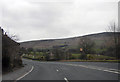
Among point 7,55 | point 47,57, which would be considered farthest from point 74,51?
point 7,55

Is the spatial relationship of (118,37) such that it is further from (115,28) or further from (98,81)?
(98,81)

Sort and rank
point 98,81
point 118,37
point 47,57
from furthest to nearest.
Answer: point 47,57
point 118,37
point 98,81

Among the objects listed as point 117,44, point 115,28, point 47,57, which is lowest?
point 47,57

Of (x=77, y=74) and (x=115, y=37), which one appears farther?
(x=115, y=37)

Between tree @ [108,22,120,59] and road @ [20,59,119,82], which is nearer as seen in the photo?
road @ [20,59,119,82]

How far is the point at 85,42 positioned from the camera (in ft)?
276

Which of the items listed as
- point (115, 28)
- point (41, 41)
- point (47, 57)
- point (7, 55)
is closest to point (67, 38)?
point (41, 41)

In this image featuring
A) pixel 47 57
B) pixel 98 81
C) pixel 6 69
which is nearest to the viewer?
pixel 98 81

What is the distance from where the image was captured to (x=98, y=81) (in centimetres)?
1084

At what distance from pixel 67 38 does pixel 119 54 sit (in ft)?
296

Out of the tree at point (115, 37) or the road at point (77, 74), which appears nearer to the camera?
the road at point (77, 74)

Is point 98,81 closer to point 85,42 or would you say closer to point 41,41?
point 85,42

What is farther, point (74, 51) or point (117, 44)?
point (74, 51)

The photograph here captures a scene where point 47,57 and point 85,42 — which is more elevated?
point 85,42
